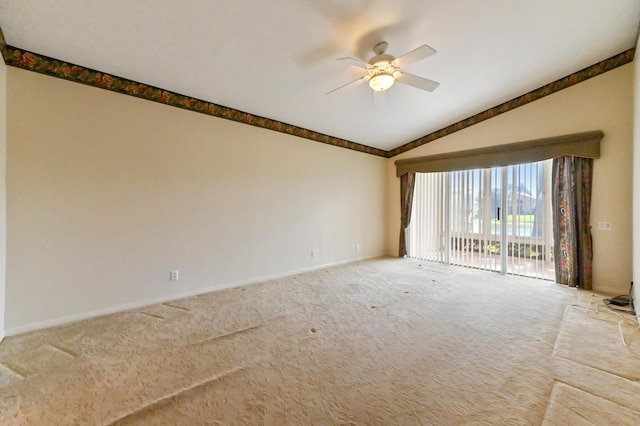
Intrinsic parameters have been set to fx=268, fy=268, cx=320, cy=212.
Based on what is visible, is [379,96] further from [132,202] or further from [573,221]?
[573,221]

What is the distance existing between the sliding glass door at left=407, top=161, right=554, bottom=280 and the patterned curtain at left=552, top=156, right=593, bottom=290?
200 mm

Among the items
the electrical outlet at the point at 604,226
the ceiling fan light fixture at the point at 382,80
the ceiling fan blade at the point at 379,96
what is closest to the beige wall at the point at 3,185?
the ceiling fan light fixture at the point at 382,80

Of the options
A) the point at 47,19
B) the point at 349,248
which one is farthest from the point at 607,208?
the point at 47,19

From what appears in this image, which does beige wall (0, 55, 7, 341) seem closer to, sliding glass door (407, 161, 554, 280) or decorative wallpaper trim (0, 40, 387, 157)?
decorative wallpaper trim (0, 40, 387, 157)

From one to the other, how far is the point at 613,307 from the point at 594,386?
2134 millimetres

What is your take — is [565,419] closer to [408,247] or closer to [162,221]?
[162,221]

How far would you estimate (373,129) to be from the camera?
5.13 metres

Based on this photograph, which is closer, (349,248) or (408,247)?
(349,248)

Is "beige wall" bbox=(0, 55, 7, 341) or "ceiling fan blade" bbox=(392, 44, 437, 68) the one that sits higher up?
"ceiling fan blade" bbox=(392, 44, 437, 68)

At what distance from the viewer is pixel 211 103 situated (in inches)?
146

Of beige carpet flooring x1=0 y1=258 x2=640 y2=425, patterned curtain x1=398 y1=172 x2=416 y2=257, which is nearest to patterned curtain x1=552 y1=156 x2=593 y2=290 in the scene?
beige carpet flooring x1=0 y1=258 x2=640 y2=425

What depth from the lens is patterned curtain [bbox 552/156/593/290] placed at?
152 inches

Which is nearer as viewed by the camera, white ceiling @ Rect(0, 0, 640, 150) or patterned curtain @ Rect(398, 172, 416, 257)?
white ceiling @ Rect(0, 0, 640, 150)

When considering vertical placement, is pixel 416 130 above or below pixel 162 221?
above
